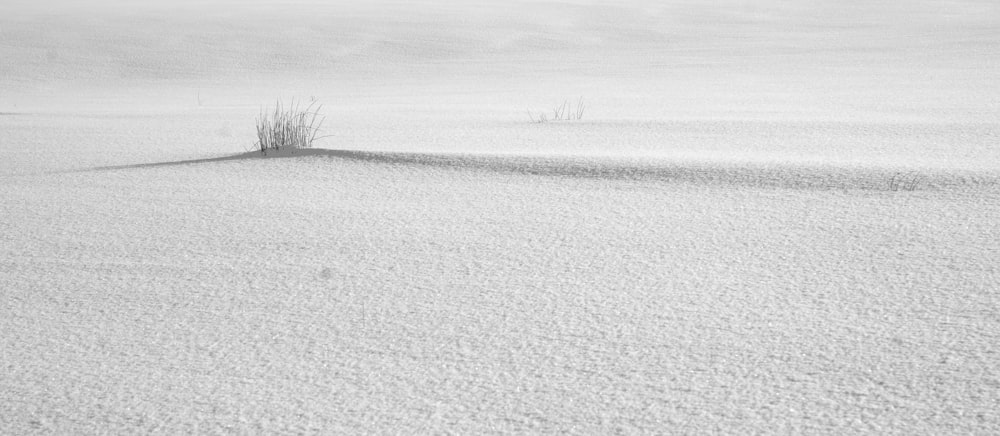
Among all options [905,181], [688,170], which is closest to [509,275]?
[688,170]

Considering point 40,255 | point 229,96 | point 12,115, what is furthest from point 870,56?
point 40,255

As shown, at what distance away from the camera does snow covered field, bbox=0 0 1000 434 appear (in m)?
1.61

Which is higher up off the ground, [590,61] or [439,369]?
[590,61]

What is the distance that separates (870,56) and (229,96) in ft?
23.2

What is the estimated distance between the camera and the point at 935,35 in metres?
14.1

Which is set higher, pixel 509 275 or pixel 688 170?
pixel 688 170

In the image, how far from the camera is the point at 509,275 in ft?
7.48

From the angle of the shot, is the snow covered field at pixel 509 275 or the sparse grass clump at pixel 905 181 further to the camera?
the sparse grass clump at pixel 905 181

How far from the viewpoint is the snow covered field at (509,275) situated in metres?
1.61

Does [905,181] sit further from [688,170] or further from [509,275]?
[509,275]

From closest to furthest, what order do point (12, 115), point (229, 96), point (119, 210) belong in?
1. point (119, 210)
2. point (12, 115)
3. point (229, 96)

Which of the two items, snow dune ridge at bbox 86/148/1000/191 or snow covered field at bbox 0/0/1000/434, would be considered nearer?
snow covered field at bbox 0/0/1000/434

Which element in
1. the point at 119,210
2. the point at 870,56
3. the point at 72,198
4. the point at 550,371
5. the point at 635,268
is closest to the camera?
the point at 550,371

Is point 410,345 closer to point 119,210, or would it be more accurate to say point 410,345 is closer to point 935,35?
point 119,210
